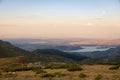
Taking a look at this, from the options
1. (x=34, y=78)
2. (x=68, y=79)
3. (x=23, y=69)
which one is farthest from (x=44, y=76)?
(x=23, y=69)

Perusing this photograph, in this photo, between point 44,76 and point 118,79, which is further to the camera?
point 44,76

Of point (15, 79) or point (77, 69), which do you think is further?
point (77, 69)

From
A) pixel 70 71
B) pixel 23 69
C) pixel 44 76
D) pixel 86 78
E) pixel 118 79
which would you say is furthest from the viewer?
pixel 23 69

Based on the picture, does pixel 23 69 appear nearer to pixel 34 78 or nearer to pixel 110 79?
pixel 34 78

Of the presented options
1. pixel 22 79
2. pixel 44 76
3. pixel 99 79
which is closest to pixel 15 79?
pixel 22 79

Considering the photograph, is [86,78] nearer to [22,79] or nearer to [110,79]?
[110,79]

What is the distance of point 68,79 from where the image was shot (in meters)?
26.0

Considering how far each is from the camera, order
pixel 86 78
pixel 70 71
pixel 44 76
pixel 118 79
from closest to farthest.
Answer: pixel 118 79 < pixel 86 78 < pixel 44 76 < pixel 70 71

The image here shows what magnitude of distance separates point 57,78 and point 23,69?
12.2 m

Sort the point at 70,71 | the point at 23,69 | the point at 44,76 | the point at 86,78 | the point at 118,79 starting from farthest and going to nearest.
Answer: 1. the point at 23,69
2. the point at 70,71
3. the point at 44,76
4. the point at 86,78
5. the point at 118,79

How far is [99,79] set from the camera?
24.8 m

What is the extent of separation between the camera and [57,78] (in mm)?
26953

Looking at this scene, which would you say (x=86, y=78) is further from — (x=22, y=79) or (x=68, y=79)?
(x=22, y=79)

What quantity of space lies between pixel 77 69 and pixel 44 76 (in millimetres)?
6655
